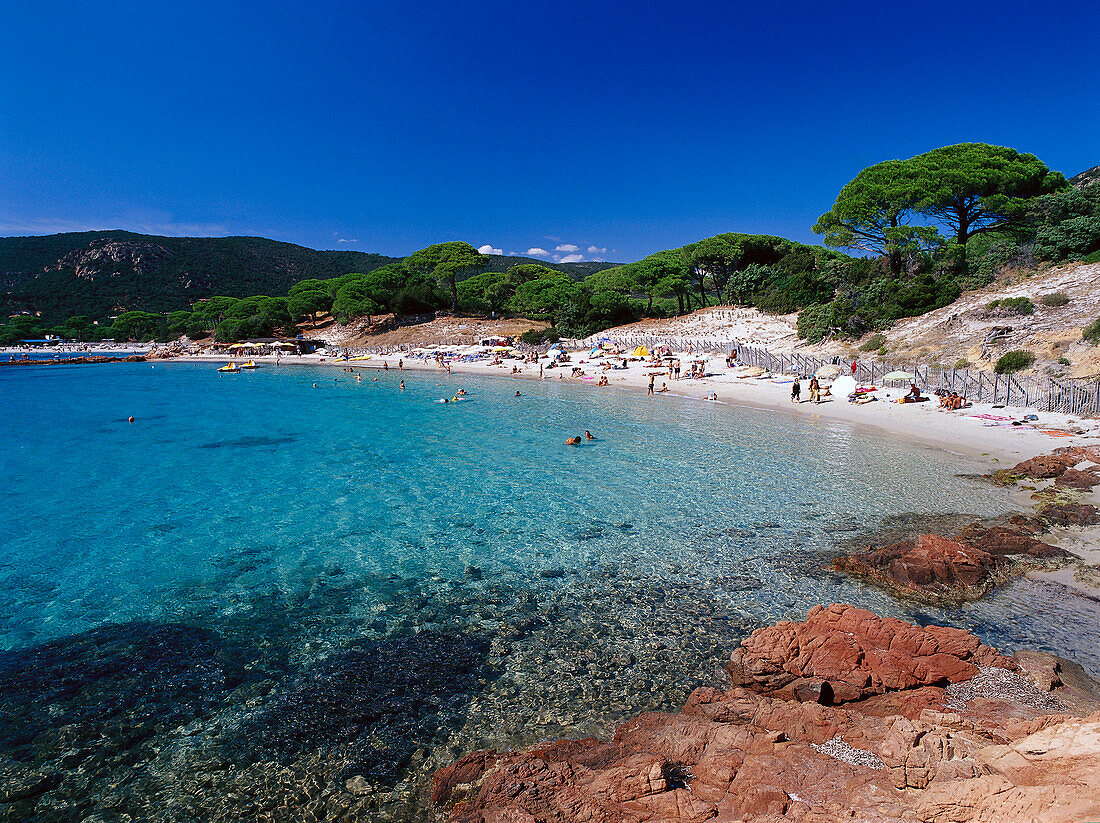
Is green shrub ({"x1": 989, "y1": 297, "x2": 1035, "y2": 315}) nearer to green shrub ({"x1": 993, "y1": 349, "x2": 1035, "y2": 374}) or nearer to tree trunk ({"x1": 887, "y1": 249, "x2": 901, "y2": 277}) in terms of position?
green shrub ({"x1": 993, "y1": 349, "x2": 1035, "y2": 374})

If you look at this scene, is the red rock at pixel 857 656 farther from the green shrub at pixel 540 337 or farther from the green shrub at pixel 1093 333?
the green shrub at pixel 540 337

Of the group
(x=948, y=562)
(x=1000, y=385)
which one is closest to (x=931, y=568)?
(x=948, y=562)

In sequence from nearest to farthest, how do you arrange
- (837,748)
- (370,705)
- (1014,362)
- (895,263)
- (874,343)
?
1. (837,748)
2. (370,705)
3. (1014,362)
4. (874,343)
5. (895,263)

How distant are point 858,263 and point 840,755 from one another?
161 ft

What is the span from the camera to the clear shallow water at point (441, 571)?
667 cm

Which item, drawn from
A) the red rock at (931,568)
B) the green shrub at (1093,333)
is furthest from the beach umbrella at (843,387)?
the red rock at (931,568)

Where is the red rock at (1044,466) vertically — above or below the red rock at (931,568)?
above

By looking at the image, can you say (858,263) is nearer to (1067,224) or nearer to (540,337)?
(1067,224)

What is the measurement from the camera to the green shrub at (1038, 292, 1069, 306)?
29.4 metres

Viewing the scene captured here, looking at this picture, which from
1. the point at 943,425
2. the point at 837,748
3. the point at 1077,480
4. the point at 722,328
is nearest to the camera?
the point at 837,748

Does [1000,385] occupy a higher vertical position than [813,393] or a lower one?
higher

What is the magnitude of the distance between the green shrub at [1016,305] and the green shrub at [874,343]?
606 centimetres

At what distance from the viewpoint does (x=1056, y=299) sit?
29.5 m

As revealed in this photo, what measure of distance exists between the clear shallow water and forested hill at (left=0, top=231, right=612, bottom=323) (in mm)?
118844
